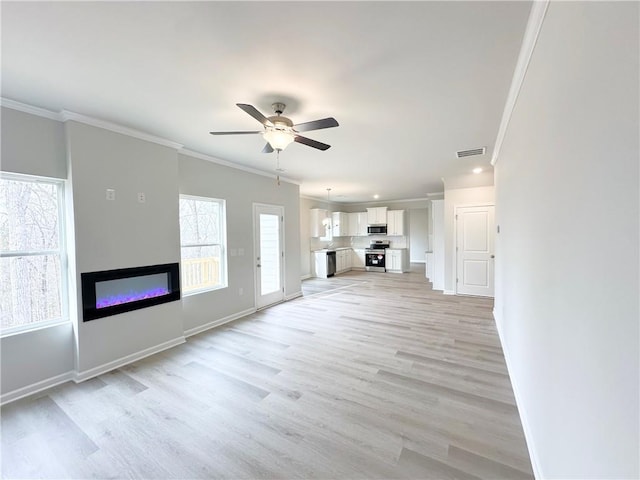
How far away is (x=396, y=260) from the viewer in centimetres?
961

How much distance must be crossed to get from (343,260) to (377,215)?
2.02 m

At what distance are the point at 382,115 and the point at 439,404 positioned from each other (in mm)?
2706

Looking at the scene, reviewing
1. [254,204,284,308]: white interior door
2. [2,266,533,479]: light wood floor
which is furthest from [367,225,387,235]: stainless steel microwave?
[2,266,533,479]: light wood floor

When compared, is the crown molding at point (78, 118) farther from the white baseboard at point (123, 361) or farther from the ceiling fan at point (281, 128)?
the white baseboard at point (123, 361)

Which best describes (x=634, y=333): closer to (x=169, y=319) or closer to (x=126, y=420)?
(x=126, y=420)

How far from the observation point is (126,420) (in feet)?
7.12

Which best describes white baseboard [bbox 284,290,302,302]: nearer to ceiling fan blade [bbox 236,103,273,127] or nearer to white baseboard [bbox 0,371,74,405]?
white baseboard [bbox 0,371,74,405]

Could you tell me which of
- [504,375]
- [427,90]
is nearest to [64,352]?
[427,90]

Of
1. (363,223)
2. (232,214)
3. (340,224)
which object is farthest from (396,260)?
(232,214)

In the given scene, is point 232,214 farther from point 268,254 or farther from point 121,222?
point 121,222

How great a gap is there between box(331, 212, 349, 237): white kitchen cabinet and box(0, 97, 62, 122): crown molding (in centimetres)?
784

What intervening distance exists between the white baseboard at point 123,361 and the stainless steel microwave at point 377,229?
752cm

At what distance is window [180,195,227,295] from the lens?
3.99 meters

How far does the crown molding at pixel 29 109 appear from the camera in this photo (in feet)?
7.92
